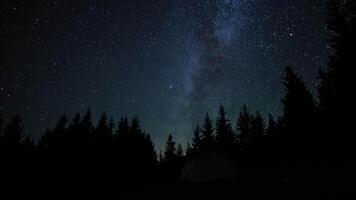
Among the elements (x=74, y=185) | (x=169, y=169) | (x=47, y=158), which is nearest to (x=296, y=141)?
(x=169, y=169)

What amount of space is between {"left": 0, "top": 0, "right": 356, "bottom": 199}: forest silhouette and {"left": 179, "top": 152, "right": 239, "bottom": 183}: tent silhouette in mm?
385

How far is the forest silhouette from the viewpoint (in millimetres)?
13891

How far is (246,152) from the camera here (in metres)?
36.8

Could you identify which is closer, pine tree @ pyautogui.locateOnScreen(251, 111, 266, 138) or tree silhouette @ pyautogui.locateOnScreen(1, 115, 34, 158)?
tree silhouette @ pyautogui.locateOnScreen(1, 115, 34, 158)

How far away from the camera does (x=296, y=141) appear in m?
22.4

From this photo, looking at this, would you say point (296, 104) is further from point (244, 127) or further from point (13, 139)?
point (13, 139)

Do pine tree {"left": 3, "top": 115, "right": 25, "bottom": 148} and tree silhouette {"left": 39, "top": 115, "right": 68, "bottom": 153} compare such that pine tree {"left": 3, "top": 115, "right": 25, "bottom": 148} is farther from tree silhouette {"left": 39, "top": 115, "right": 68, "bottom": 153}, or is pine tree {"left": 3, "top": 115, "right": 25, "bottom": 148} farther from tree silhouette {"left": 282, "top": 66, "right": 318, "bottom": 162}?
tree silhouette {"left": 282, "top": 66, "right": 318, "bottom": 162}

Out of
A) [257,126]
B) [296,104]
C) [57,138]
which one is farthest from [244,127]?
[57,138]

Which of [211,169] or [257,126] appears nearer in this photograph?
[211,169]

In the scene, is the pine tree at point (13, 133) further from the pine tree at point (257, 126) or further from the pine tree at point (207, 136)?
the pine tree at point (257, 126)

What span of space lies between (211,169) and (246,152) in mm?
21445

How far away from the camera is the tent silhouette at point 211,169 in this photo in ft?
57.0

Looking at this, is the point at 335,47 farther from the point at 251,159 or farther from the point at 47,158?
the point at 47,158

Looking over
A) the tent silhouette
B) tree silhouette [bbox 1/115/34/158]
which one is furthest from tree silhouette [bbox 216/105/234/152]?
tree silhouette [bbox 1/115/34/158]
